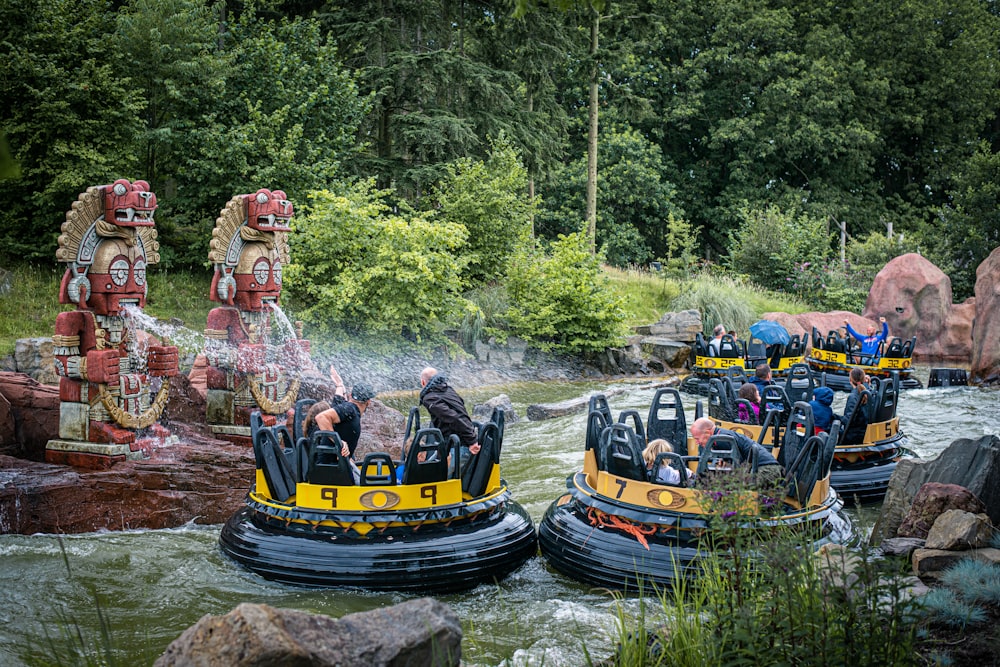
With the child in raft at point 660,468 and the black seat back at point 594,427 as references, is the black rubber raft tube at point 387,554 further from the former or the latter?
the child in raft at point 660,468

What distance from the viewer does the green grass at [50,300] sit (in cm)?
1510

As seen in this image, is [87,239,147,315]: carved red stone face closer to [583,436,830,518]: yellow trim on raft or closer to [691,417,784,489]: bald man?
[583,436,830,518]: yellow trim on raft

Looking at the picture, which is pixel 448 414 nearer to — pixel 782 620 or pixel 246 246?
pixel 782 620

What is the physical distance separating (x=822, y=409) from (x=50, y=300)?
13501 millimetres

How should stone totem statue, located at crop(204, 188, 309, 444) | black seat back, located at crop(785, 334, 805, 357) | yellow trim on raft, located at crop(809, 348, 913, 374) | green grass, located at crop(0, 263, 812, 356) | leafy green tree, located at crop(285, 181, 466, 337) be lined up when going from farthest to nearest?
1. yellow trim on raft, located at crop(809, 348, 913, 374)
2. black seat back, located at crop(785, 334, 805, 357)
3. leafy green tree, located at crop(285, 181, 466, 337)
4. green grass, located at crop(0, 263, 812, 356)
5. stone totem statue, located at crop(204, 188, 309, 444)

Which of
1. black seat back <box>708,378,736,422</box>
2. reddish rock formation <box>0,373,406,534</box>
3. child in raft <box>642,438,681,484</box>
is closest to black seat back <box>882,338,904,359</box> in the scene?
black seat back <box>708,378,736,422</box>

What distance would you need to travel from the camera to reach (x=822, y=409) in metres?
9.84

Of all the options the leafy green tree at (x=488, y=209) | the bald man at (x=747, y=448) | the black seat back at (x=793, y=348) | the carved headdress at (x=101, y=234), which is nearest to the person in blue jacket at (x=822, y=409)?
the bald man at (x=747, y=448)

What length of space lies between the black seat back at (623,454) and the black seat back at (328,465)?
6.92 feet

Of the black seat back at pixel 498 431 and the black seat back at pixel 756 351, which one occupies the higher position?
the black seat back at pixel 498 431

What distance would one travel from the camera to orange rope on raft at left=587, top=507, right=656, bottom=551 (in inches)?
277

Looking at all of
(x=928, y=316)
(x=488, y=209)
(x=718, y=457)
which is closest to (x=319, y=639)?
(x=718, y=457)

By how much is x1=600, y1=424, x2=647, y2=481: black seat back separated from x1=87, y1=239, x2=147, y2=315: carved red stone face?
519 centimetres

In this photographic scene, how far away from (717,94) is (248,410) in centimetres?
3037
